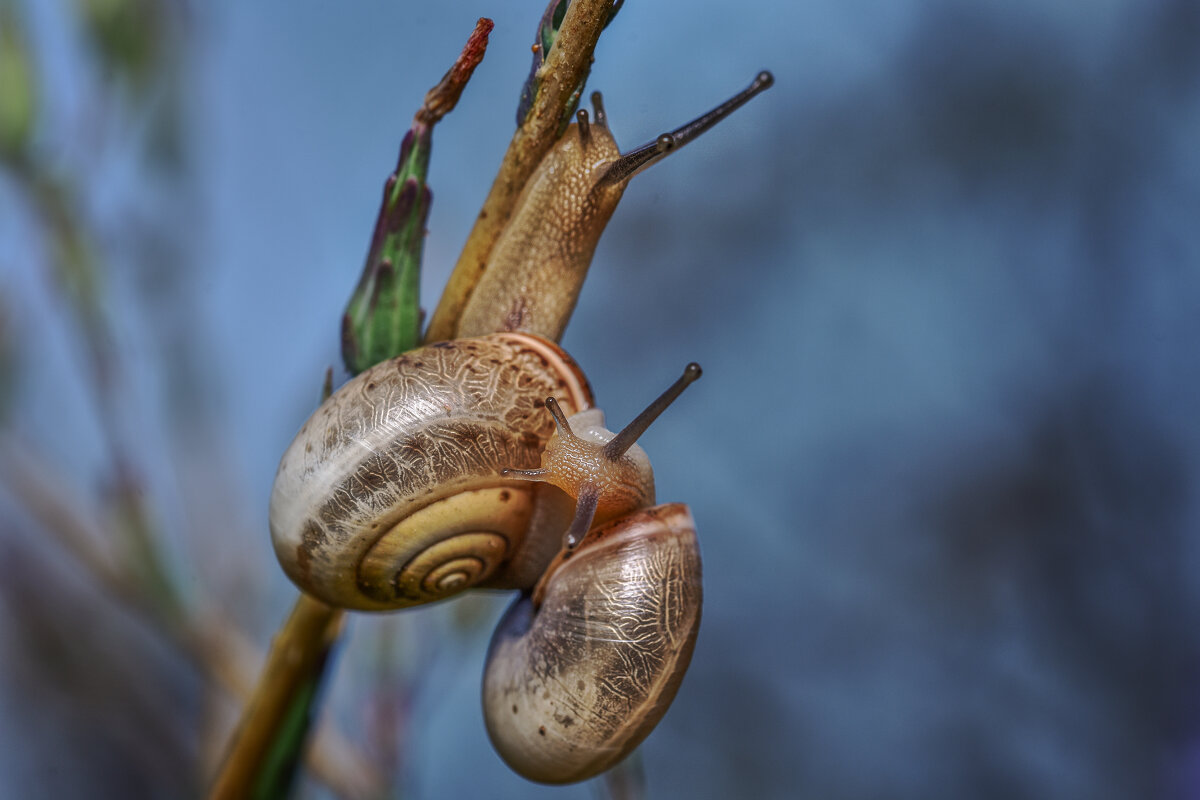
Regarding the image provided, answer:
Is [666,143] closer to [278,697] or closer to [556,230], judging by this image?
[556,230]

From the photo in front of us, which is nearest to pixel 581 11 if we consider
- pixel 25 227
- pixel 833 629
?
pixel 833 629

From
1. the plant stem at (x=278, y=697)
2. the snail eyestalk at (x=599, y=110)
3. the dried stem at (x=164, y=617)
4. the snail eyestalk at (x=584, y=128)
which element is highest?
the snail eyestalk at (x=599, y=110)

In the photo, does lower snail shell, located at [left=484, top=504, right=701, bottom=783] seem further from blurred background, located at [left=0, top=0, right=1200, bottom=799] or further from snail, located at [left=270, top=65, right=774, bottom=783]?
blurred background, located at [left=0, top=0, right=1200, bottom=799]

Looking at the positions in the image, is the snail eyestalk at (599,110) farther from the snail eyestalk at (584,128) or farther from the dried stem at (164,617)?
the dried stem at (164,617)

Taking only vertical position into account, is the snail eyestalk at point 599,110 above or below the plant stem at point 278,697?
above

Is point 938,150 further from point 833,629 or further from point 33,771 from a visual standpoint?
point 33,771

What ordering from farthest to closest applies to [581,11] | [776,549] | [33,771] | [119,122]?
1. [33,771]
2. [776,549]
3. [119,122]
4. [581,11]

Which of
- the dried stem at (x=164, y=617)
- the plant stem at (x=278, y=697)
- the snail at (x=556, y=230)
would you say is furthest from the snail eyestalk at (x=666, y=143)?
the dried stem at (x=164, y=617)
